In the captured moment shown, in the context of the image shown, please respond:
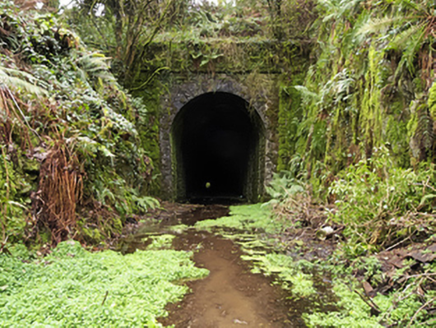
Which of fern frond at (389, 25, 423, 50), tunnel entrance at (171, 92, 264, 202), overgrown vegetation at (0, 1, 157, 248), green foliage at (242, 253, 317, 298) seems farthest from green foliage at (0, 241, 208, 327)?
tunnel entrance at (171, 92, 264, 202)

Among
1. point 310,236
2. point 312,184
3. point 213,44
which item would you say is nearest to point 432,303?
point 310,236

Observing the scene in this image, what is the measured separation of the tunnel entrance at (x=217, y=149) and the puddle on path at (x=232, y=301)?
22.2ft

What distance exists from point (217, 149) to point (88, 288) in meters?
18.3

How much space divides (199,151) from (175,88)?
8303 mm

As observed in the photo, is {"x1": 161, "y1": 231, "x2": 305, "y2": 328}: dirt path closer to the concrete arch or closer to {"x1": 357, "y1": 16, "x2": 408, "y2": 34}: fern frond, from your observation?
{"x1": 357, "y1": 16, "x2": 408, "y2": 34}: fern frond

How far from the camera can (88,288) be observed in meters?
2.79

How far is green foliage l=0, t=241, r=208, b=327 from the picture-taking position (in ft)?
7.59

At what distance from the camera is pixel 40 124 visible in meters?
4.47

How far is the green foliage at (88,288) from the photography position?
7.59 ft

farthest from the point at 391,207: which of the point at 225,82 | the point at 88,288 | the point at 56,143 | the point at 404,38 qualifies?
the point at 225,82

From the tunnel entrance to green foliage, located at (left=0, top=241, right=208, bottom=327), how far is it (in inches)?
282

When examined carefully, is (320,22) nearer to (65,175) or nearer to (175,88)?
(175,88)

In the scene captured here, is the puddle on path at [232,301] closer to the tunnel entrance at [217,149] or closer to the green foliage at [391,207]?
the green foliage at [391,207]

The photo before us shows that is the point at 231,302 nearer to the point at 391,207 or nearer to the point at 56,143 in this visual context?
the point at 391,207
